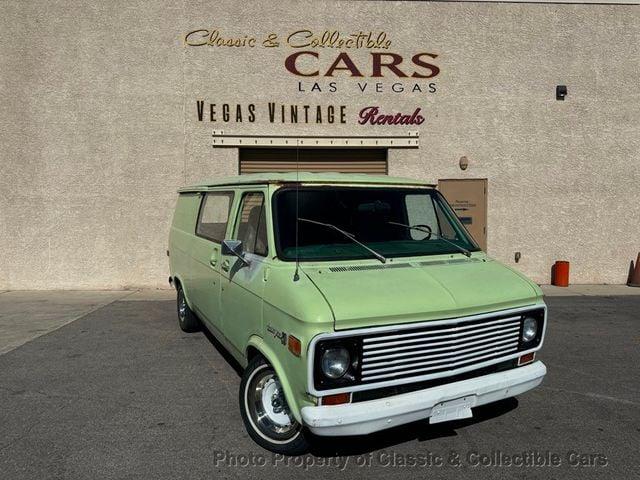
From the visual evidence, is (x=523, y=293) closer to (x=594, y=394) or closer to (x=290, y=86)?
(x=594, y=394)

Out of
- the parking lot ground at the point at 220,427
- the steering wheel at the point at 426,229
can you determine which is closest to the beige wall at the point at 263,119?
the parking lot ground at the point at 220,427

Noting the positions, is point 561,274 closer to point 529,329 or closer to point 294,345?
point 529,329

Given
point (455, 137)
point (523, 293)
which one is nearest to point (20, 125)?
point (455, 137)

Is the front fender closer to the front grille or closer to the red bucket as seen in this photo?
the front grille

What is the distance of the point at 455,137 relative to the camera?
10312 millimetres

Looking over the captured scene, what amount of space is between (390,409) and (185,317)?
13.7ft

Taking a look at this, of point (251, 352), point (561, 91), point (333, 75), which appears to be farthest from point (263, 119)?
point (251, 352)

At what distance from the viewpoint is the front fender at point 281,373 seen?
291 cm

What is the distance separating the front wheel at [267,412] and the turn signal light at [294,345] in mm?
442

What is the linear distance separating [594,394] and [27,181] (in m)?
10.6

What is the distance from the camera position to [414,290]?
3086 mm

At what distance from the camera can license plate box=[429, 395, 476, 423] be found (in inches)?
117

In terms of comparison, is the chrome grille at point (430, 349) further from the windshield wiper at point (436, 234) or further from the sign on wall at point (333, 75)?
the sign on wall at point (333, 75)

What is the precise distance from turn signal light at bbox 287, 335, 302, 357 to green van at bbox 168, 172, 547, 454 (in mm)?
12
